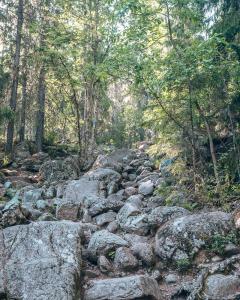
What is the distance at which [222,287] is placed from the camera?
5.88 meters

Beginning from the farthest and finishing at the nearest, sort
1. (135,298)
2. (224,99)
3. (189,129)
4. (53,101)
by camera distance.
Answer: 1. (53,101)
2. (189,129)
3. (224,99)
4. (135,298)

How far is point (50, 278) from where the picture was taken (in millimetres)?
5805

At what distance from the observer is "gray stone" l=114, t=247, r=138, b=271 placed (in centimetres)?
698

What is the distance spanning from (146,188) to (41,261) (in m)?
6.05

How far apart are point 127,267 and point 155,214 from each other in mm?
1925

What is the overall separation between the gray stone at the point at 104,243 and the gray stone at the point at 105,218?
59.8 inches

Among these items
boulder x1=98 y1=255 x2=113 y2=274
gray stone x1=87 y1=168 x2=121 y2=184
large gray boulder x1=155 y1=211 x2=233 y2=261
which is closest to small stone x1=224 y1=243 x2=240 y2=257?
large gray boulder x1=155 y1=211 x2=233 y2=261

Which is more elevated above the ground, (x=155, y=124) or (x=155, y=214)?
(x=155, y=124)

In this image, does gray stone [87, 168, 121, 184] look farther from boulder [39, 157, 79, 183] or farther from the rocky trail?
the rocky trail

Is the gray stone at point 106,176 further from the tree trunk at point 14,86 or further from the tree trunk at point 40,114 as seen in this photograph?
the tree trunk at point 40,114

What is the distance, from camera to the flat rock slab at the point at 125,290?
573 cm

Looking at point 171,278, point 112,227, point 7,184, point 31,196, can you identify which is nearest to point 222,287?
point 171,278

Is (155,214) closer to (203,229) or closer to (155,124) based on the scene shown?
(203,229)

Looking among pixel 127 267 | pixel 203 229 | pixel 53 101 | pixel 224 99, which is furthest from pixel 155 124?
pixel 53 101
